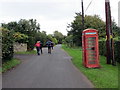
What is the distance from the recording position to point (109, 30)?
47.3 feet

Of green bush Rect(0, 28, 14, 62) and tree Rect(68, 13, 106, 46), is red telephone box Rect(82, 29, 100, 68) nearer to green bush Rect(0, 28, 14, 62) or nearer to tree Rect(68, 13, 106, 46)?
green bush Rect(0, 28, 14, 62)

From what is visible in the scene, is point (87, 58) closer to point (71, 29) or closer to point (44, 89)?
point (44, 89)

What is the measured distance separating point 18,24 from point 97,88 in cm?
2246

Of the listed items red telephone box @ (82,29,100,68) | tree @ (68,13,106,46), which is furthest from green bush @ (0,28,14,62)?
tree @ (68,13,106,46)

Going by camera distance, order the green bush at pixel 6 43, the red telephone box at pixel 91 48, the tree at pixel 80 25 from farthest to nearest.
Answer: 1. the tree at pixel 80 25
2. the green bush at pixel 6 43
3. the red telephone box at pixel 91 48

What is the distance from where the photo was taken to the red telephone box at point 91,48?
1260 centimetres

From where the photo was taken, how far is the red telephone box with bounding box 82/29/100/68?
41.3 feet

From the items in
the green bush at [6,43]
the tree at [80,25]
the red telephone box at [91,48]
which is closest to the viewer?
the red telephone box at [91,48]

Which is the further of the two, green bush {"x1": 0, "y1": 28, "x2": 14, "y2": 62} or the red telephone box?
green bush {"x1": 0, "y1": 28, "x2": 14, "y2": 62}

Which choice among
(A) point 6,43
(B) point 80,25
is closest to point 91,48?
(A) point 6,43

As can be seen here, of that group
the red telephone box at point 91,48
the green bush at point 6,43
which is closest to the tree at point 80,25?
the green bush at point 6,43

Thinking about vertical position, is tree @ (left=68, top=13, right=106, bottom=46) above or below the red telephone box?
above

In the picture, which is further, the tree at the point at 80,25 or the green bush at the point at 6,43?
the tree at the point at 80,25

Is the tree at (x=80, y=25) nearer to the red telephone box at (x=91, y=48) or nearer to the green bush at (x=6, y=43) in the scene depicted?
the green bush at (x=6, y=43)
